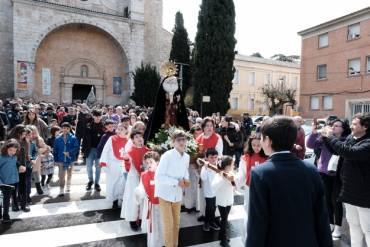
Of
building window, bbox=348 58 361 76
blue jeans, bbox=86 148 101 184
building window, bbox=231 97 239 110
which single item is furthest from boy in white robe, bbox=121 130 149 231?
building window, bbox=231 97 239 110

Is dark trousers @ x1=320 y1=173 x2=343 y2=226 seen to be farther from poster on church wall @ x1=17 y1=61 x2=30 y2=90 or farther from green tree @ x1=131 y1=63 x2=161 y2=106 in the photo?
poster on church wall @ x1=17 y1=61 x2=30 y2=90

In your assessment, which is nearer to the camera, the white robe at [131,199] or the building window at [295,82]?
the white robe at [131,199]

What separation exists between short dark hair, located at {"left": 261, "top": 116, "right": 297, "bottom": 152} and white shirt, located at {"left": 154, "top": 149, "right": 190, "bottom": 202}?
2.23 metres

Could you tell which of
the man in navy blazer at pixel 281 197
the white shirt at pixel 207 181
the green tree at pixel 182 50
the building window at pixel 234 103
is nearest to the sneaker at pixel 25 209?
the white shirt at pixel 207 181

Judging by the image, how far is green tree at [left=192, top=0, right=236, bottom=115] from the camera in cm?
2402

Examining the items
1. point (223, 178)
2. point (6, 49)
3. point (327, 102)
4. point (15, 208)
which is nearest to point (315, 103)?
point (327, 102)

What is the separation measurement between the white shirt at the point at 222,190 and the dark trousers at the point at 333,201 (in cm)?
164

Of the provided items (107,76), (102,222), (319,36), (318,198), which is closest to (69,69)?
(107,76)

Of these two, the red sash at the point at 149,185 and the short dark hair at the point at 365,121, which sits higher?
the short dark hair at the point at 365,121

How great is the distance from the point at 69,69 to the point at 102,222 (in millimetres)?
26126

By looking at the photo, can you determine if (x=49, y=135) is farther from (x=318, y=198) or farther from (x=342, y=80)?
(x=342, y=80)

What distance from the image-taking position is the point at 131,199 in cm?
549

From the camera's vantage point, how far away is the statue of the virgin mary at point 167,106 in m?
6.66

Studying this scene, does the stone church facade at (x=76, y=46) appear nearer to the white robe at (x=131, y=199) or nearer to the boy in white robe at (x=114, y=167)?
the boy in white robe at (x=114, y=167)
